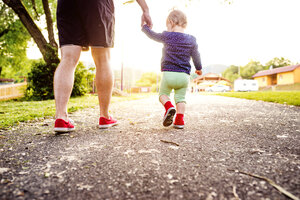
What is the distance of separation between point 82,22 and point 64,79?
1.82 feet

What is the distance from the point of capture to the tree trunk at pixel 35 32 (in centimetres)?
636

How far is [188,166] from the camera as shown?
1091mm

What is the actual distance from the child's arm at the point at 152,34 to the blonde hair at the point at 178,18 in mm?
254

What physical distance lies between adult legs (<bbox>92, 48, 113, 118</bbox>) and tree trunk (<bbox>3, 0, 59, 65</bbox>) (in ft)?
21.7

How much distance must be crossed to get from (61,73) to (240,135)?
1805 millimetres

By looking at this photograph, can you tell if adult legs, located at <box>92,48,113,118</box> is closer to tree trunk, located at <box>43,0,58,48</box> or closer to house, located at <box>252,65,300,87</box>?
tree trunk, located at <box>43,0,58,48</box>

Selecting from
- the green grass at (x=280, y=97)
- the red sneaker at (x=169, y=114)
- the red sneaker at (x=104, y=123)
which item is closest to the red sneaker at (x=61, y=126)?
the red sneaker at (x=104, y=123)

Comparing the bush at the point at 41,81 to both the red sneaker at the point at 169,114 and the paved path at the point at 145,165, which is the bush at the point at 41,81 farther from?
the red sneaker at the point at 169,114

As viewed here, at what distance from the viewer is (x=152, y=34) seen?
2.34 m

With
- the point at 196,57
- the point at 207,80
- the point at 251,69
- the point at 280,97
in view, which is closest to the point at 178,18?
the point at 196,57

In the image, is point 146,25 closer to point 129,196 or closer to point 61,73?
point 61,73

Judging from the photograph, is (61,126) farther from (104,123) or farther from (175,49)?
(175,49)

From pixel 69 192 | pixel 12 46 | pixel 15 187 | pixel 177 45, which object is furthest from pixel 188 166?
pixel 12 46

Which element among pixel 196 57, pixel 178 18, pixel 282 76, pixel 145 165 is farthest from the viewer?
pixel 282 76
